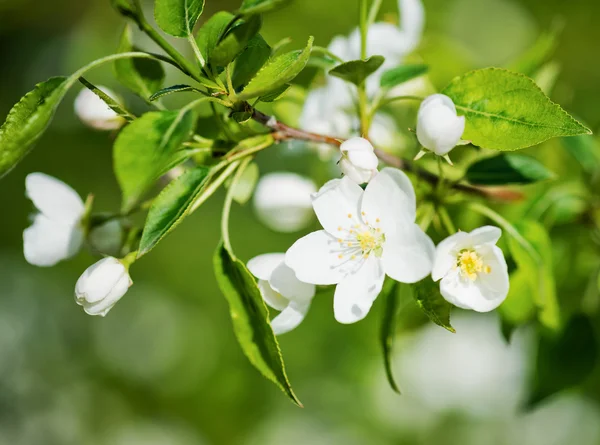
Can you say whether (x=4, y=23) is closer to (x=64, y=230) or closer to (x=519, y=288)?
(x=64, y=230)

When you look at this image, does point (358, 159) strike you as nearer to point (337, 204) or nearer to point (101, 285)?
point (337, 204)

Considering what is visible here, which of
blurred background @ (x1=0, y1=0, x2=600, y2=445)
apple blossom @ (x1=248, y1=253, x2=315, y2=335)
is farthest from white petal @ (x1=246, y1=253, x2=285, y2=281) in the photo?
blurred background @ (x1=0, y1=0, x2=600, y2=445)

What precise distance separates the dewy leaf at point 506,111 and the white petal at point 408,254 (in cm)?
13

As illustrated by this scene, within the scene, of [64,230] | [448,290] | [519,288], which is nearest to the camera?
[448,290]

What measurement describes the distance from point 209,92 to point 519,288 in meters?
0.63

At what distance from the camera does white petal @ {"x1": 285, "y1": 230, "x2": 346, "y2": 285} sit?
0.77m

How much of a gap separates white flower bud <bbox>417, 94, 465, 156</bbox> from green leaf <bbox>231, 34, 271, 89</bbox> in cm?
20

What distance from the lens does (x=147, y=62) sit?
809 mm

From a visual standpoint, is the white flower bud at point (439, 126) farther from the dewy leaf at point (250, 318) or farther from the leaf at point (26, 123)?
the leaf at point (26, 123)

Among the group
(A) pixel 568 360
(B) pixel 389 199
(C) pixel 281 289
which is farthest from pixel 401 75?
(A) pixel 568 360

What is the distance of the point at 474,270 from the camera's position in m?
0.76

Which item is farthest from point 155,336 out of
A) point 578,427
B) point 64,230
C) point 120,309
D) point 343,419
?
point 64,230

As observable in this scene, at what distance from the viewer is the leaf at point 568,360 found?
3.79 feet

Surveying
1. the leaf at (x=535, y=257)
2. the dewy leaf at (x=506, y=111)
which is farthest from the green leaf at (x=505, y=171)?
the dewy leaf at (x=506, y=111)
